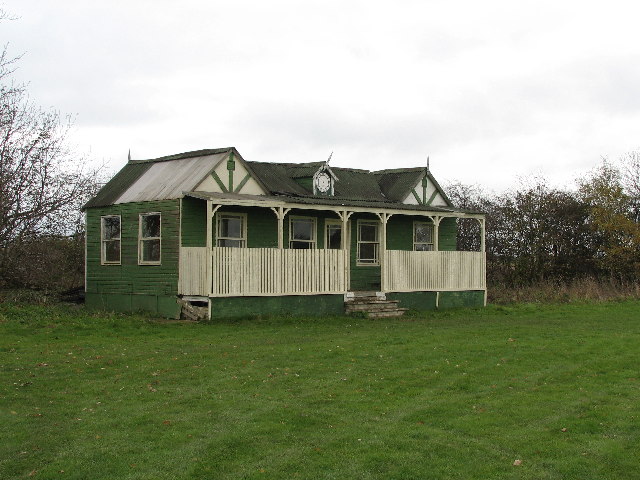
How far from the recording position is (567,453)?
8570mm

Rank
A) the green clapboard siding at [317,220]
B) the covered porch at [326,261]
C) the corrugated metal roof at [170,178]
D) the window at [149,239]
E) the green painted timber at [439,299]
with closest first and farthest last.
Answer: the covered porch at [326,261] < the corrugated metal roof at [170,178] < the window at [149,239] < the green clapboard siding at [317,220] < the green painted timber at [439,299]

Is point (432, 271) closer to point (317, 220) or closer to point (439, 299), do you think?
point (439, 299)

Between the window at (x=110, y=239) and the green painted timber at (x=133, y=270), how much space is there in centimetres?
19

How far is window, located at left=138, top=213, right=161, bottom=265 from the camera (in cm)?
2419

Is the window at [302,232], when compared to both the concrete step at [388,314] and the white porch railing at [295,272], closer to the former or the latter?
the white porch railing at [295,272]

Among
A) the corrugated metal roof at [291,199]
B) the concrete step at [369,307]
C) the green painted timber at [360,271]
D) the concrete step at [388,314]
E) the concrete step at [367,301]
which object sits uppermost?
the corrugated metal roof at [291,199]

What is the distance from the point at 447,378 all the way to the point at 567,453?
4.38 metres

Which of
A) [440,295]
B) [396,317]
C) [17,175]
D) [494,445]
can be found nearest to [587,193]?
[440,295]

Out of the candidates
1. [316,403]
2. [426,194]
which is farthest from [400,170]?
[316,403]

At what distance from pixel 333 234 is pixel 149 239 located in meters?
6.21

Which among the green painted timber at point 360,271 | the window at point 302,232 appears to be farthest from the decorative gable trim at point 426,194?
the window at point 302,232

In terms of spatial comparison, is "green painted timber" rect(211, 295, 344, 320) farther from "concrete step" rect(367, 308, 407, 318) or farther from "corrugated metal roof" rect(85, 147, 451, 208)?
"corrugated metal roof" rect(85, 147, 451, 208)

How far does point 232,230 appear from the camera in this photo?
24609 millimetres

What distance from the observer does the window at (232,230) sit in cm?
2420
